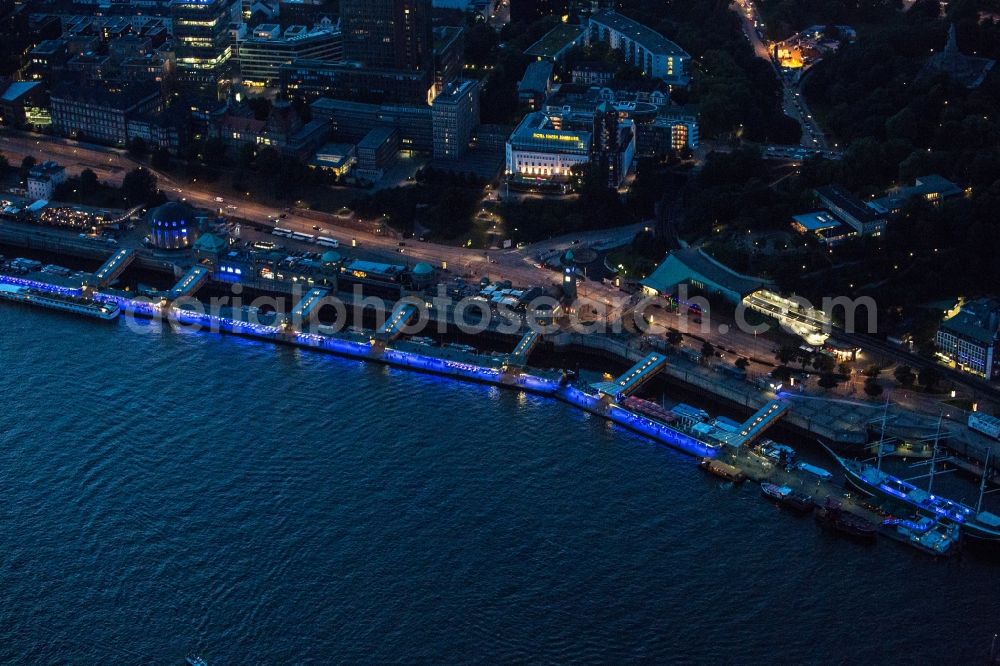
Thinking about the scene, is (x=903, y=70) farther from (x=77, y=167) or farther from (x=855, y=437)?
(x=77, y=167)

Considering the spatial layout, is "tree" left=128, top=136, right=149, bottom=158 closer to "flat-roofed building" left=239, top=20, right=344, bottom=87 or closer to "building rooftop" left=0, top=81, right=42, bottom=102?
"building rooftop" left=0, top=81, right=42, bottom=102

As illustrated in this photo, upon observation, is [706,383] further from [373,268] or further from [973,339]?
[373,268]

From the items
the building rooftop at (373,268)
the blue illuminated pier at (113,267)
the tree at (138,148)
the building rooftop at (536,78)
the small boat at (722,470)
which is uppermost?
the building rooftop at (536,78)

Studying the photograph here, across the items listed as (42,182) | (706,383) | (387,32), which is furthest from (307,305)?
(387,32)

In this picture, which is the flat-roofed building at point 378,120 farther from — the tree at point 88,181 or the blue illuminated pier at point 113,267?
the blue illuminated pier at point 113,267

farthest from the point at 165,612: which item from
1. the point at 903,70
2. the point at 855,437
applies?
the point at 903,70

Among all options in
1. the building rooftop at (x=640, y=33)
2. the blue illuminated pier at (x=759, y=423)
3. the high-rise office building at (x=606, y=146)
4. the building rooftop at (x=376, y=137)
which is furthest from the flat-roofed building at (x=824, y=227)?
the building rooftop at (x=640, y=33)
